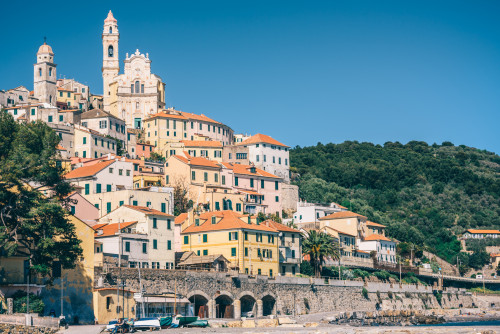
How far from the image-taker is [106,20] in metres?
134

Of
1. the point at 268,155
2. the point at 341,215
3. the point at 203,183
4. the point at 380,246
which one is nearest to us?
the point at 203,183

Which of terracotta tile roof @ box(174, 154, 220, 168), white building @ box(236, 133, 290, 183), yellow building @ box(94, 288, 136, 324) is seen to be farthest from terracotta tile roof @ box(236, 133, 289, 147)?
yellow building @ box(94, 288, 136, 324)

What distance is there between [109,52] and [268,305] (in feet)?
246

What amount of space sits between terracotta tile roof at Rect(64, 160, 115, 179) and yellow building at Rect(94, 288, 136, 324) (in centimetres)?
2715

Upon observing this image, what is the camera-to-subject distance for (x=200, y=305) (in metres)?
61.8

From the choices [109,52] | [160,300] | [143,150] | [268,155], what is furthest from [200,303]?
[109,52]

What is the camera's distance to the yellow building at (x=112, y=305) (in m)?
52.2

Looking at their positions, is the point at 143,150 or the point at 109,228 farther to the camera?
the point at 143,150

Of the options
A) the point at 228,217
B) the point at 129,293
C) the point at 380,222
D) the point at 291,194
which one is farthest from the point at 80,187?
the point at 380,222

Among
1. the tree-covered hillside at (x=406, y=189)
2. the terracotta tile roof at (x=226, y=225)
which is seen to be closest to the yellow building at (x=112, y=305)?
the terracotta tile roof at (x=226, y=225)

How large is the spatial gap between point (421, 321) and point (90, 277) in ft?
132

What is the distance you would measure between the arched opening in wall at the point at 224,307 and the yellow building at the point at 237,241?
5.01 metres

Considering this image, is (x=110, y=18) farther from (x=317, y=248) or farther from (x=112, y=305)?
(x=112, y=305)

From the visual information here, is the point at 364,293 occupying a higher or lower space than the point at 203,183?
lower
